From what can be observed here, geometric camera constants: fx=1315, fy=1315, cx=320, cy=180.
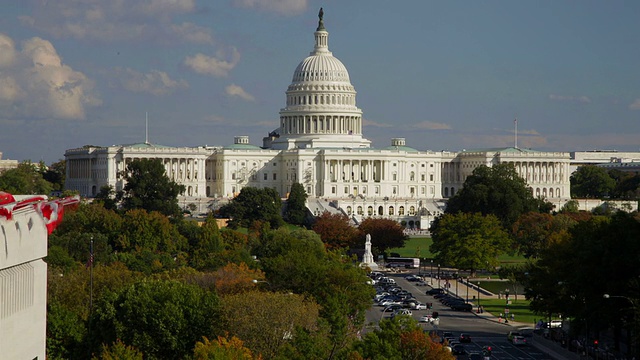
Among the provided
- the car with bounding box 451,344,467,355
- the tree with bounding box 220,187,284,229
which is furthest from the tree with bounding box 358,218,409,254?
the car with bounding box 451,344,467,355

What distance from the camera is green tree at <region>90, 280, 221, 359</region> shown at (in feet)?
190

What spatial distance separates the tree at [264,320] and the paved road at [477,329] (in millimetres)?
9915

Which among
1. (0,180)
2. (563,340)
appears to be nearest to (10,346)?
(563,340)

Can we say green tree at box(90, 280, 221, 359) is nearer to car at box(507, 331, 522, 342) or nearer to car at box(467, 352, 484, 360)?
car at box(467, 352, 484, 360)

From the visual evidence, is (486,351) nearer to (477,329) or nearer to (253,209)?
(477,329)

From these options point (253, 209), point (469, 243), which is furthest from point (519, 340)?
point (253, 209)

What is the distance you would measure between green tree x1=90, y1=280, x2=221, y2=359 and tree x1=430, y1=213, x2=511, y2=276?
63516 millimetres

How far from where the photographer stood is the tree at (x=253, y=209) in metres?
164

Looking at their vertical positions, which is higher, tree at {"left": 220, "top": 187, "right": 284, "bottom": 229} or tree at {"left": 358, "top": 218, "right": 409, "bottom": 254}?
tree at {"left": 220, "top": 187, "right": 284, "bottom": 229}

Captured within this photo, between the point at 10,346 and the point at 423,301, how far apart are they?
72.3 meters

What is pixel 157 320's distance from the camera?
190ft

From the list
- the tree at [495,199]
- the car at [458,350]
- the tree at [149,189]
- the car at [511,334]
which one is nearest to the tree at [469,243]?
the tree at [495,199]

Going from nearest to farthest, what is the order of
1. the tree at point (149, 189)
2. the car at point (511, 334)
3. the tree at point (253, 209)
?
the car at point (511, 334) → the tree at point (149, 189) → the tree at point (253, 209)

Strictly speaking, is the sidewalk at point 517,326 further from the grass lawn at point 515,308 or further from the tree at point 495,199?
the tree at point 495,199
